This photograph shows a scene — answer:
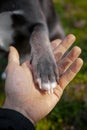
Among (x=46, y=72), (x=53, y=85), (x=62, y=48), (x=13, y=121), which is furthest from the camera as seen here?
(x=62, y=48)

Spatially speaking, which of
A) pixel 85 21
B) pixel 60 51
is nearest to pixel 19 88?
pixel 60 51

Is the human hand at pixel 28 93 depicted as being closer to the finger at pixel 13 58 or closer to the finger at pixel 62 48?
the finger at pixel 13 58

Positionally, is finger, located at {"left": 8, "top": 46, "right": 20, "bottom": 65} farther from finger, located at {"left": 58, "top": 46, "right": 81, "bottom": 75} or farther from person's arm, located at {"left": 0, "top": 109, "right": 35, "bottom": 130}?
person's arm, located at {"left": 0, "top": 109, "right": 35, "bottom": 130}

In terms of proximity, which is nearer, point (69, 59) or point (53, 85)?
point (53, 85)

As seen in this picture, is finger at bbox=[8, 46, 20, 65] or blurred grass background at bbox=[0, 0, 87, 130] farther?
blurred grass background at bbox=[0, 0, 87, 130]

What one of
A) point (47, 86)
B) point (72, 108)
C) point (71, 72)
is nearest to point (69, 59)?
point (71, 72)

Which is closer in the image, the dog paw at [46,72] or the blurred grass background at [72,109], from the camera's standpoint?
the dog paw at [46,72]

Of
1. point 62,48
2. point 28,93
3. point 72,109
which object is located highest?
point 28,93

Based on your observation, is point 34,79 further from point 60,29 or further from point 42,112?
point 60,29

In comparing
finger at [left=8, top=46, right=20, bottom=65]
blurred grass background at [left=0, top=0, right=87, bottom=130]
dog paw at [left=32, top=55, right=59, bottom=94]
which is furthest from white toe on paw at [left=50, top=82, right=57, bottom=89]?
blurred grass background at [left=0, top=0, right=87, bottom=130]

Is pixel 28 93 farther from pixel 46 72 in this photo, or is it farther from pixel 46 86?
pixel 46 72

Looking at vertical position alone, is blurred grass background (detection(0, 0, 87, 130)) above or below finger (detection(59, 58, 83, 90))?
below

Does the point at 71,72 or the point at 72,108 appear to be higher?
the point at 71,72

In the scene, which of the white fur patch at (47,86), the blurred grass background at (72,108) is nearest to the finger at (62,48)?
the blurred grass background at (72,108)
